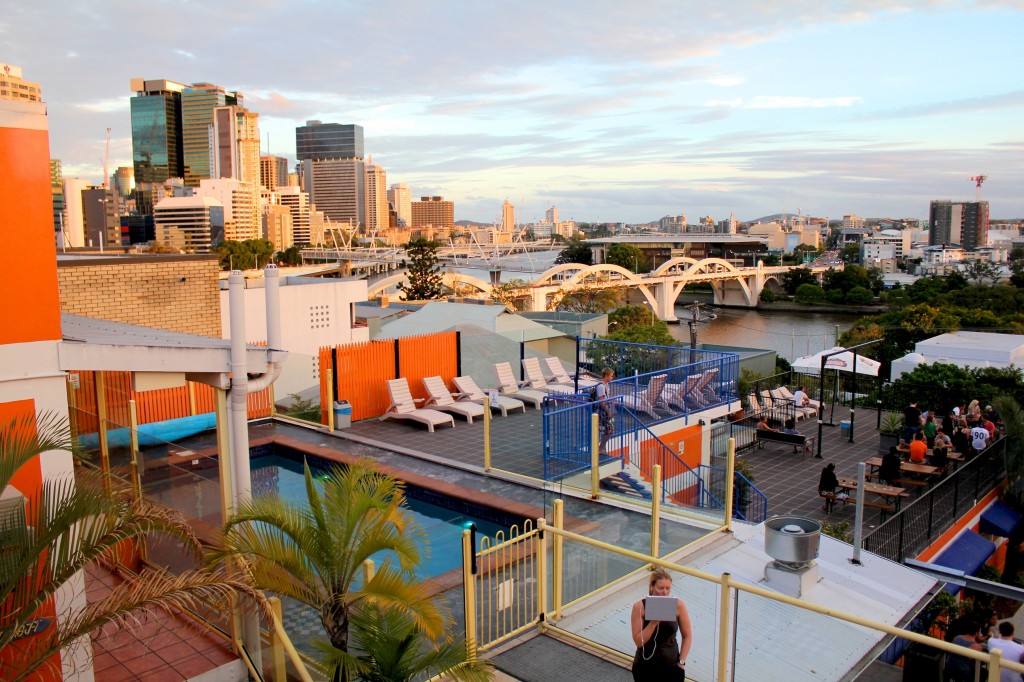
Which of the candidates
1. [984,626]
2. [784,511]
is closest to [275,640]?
[984,626]

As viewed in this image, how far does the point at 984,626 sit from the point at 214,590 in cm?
658

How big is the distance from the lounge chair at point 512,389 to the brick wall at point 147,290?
540cm

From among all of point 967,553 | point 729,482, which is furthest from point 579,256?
point 729,482

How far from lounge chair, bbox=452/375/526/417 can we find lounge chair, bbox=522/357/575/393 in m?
1.01

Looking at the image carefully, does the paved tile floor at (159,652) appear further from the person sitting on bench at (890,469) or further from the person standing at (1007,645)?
the person sitting on bench at (890,469)

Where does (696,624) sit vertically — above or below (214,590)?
below

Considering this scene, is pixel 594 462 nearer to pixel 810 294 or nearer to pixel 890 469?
pixel 890 469

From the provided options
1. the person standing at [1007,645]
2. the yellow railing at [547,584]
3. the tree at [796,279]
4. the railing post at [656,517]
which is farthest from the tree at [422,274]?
the tree at [796,279]

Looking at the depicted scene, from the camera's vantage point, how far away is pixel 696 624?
577 cm

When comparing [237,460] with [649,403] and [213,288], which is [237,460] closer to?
[649,403]

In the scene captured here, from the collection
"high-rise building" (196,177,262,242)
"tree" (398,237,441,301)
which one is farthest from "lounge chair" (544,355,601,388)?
"high-rise building" (196,177,262,242)

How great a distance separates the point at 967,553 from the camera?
Answer: 12008 mm

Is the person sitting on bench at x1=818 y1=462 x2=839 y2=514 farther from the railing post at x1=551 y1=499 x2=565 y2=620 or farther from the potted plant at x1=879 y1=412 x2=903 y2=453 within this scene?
the railing post at x1=551 y1=499 x2=565 y2=620

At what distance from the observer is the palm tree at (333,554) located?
15.7ft
